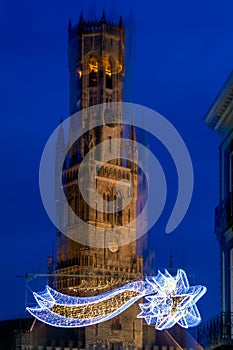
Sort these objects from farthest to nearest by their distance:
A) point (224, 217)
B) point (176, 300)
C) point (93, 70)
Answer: point (93, 70) < point (176, 300) < point (224, 217)

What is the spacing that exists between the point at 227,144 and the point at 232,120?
36.8 inches

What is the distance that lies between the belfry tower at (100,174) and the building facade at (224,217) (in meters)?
55.0

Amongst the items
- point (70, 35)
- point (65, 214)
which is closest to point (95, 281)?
point (65, 214)

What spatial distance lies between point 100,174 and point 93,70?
9.87 metres

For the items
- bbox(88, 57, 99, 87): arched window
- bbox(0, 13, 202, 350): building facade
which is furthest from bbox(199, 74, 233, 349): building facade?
bbox(88, 57, 99, 87): arched window

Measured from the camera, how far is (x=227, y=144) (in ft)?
89.1

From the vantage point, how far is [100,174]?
89.3 m

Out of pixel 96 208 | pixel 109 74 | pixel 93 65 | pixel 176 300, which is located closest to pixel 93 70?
pixel 93 65

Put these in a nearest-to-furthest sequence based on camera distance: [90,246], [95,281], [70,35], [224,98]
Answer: [224,98] → [95,281] → [90,246] → [70,35]

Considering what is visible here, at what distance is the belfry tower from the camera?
8388 cm

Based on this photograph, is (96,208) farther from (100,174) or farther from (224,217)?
(224,217)

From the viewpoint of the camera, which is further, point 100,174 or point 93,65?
point 93,65

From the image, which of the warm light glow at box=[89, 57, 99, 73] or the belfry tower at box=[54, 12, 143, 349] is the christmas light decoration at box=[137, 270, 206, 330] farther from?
the warm light glow at box=[89, 57, 99, 73]

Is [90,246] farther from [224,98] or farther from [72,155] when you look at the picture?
[224,98]
